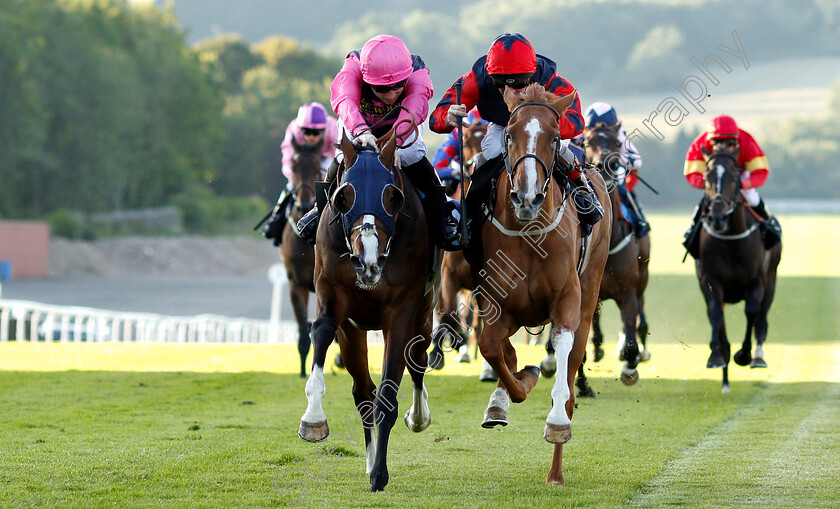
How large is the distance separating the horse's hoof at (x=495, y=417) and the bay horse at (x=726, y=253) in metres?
4.81

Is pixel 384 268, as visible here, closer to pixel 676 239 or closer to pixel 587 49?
pixel 676 239

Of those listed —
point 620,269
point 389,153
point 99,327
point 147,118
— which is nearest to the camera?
point 389,153

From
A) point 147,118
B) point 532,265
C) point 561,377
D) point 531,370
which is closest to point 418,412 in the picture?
point 531,370

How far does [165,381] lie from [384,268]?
6153mm

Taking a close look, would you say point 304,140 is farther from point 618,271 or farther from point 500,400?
point 500,400

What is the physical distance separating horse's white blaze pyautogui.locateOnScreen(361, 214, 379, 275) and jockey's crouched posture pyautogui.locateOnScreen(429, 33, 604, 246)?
1089 mm

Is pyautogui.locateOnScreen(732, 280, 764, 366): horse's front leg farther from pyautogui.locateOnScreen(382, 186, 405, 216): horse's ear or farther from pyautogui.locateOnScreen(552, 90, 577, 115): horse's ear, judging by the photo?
pyautogui.locateOnScreen(382, 186, 405, 216): horse's ear

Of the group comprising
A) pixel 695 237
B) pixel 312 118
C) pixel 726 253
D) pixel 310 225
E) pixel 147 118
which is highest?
pixel 147 118

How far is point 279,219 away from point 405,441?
3967mm

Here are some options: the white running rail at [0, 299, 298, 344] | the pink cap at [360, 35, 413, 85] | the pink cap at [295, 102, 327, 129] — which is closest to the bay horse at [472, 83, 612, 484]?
the pink cap at [360, 35, 413, 85]

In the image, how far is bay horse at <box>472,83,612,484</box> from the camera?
17.7 ft

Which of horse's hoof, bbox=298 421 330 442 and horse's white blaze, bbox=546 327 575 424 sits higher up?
horse's white blaze, bbox=546 327 575 424

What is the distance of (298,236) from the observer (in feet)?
33.3

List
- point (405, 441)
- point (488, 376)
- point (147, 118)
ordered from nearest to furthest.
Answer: point (405, 441) < point (488, 376) < point (147, 118)
